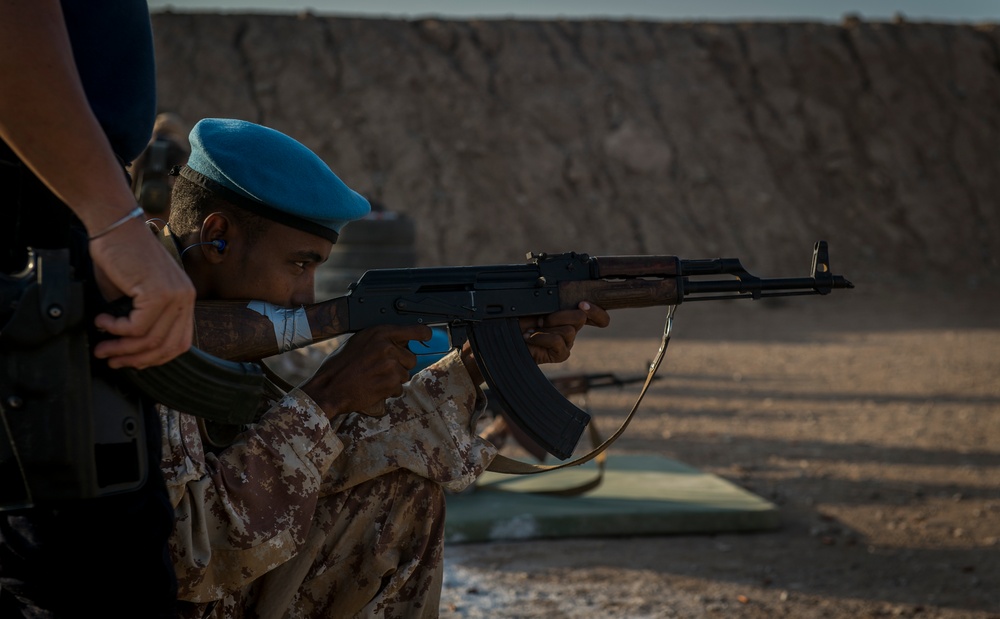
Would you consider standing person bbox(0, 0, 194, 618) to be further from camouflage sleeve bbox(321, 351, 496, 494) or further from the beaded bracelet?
Answer: camouflage sleeve bbox(321, 351, 496, 494)

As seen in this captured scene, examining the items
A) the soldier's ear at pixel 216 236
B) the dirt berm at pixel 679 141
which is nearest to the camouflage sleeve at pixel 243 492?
the soldier's ear at pixel 216 236

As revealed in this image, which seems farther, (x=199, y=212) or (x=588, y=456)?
(x=588, y=456)

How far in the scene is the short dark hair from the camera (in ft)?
7.73

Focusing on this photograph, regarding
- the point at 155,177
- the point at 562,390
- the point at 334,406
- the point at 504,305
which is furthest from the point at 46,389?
the point at 562,390

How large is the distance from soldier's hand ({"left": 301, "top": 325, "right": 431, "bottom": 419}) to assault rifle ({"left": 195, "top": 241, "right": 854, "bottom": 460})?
94 mm

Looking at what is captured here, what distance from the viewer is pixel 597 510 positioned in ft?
14.6

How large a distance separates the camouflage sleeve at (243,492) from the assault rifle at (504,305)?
0.93ft

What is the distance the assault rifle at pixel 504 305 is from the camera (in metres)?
2.29

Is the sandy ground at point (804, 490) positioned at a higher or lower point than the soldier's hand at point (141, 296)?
lower

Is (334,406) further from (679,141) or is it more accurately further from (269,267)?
(679,141)

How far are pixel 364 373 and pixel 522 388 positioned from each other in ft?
1.77

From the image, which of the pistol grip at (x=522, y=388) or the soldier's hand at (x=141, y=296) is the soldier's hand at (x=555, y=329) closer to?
the pistol grip at (x=522, y=388)

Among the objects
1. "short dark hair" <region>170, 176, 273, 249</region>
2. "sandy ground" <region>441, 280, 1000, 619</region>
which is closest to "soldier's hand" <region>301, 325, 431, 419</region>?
"short dark hair" <region>170, 176, 273, 249</region>

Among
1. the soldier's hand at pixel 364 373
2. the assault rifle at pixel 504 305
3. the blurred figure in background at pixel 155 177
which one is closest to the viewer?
the soldier's hand at pixel 364 373
